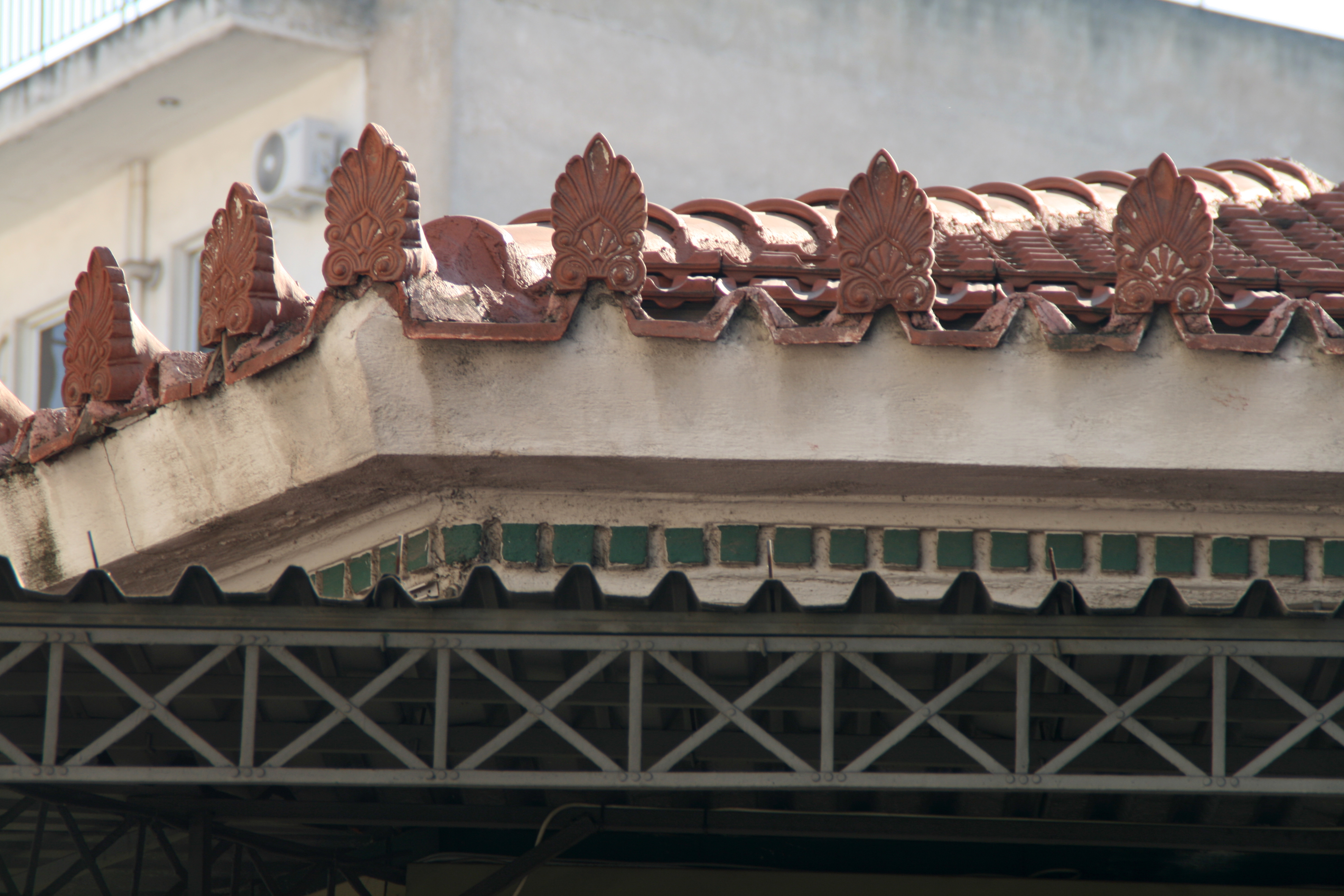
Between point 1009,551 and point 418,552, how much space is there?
6.87ft

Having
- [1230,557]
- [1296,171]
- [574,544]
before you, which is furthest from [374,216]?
[1296,171]

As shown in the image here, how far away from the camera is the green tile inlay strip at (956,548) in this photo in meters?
5.78

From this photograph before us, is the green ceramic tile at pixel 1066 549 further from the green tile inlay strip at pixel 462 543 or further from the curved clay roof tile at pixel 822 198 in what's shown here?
the curved clay roof tile at pixel 822 198

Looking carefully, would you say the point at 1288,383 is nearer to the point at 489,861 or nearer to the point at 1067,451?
the point at 1067,451

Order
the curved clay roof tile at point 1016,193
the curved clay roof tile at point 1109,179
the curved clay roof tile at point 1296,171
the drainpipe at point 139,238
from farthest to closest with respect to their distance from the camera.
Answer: the drainpipe at point 139,238 → the curved clay roof tile at point 1296,171 → the curved clay roof tile at point 1109,179 → the curved clay roof tile at point 1016,193

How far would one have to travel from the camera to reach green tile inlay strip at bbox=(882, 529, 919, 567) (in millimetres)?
5793

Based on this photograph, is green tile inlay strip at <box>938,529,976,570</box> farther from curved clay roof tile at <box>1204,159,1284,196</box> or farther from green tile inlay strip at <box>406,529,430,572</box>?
curved clay roof tile at <box>1204,159,1284,196</box>

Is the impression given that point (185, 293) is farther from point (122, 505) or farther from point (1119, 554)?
point (1119, 554)

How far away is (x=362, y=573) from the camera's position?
20.0 ft

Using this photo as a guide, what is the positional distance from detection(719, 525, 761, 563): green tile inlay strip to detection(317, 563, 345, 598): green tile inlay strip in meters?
1.44

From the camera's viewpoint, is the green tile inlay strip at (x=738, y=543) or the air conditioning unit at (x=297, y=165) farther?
the air conditioning unit at (x=297, y=165)

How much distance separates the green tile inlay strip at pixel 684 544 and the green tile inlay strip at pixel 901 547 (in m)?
0.64

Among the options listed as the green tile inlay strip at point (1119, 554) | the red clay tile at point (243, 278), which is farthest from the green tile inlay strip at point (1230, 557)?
the red clay tile at point (243, 278)

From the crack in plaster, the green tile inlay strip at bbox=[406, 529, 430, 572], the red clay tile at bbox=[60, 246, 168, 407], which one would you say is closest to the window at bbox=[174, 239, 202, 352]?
the crack in plaster
